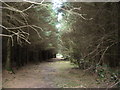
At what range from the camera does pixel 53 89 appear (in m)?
5.79

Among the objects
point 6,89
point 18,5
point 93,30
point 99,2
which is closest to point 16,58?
point 6,89

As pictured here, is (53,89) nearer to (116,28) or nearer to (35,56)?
(116,28)

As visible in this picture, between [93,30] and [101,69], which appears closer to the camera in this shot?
[101,69]

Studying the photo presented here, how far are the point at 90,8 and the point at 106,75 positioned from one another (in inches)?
107

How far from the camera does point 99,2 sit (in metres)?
4.68

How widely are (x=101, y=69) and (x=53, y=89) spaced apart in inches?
115

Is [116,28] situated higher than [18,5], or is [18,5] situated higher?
[18,5]

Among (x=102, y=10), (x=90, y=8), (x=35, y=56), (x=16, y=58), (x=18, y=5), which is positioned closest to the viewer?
(x=102, y=10)

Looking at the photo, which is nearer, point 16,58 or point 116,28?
point 116,28

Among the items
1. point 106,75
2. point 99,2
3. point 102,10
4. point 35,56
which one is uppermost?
point 99,2

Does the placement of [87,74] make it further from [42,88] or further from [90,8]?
[90,8]

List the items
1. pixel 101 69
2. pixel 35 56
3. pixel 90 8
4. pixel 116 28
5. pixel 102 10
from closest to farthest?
pixel 101 69
pixel 116 28
pixel 102 10
pixel 90 8
pixel 35 56

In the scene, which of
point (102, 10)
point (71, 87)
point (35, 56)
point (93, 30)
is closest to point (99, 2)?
point (102, 10)

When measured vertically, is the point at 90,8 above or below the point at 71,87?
above
